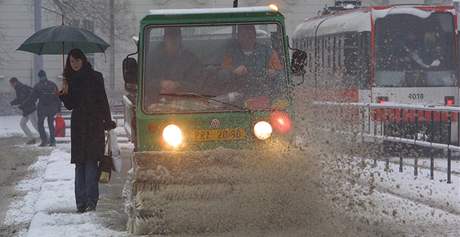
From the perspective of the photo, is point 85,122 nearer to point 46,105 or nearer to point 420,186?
point 420,186

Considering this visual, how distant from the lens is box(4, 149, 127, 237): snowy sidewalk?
8258 mm

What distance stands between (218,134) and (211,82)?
49 cm

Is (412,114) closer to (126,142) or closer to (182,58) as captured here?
(126,142)

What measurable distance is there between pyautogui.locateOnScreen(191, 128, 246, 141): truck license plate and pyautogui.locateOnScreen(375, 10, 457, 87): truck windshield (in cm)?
1052

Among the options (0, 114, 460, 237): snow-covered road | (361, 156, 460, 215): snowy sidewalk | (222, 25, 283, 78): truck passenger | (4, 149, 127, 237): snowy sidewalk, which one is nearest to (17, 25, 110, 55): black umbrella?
(4, 149, 127, 237): snowy sidewalk

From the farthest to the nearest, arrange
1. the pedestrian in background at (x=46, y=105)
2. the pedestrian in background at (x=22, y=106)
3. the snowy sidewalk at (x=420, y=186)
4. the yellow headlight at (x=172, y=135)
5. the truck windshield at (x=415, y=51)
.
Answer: the pedestrian in background at (x=22, y=106), the pedestrian in background at (x=46, y=105), the truck windshield at (x=415, y=51), the snowy sidewalk at (x=420, y=186), the yellow headlight at (x=172, y=135)

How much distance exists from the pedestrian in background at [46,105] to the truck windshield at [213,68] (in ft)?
38.1

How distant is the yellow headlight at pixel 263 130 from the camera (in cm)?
802

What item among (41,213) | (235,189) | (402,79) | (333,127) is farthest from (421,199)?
(402,79)

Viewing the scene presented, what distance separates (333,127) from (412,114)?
4.79 m

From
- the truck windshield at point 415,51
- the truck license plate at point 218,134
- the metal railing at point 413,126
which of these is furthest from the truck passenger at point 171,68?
the truck windshield at point 415,51

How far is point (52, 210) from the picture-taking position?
9625mm

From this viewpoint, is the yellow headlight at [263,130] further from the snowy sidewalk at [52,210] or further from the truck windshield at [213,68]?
the snowy sidewalk at [52,210]

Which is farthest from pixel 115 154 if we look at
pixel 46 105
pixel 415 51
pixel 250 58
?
pixel 415 51
